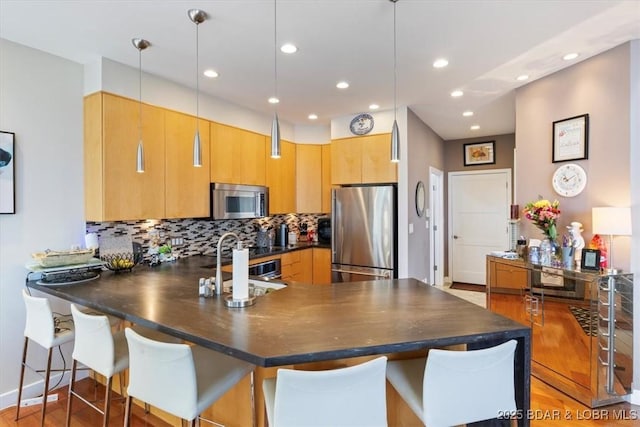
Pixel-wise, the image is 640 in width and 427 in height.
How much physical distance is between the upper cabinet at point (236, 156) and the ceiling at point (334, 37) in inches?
20.1

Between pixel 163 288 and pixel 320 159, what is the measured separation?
3206 mm

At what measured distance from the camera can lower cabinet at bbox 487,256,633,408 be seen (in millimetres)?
2383

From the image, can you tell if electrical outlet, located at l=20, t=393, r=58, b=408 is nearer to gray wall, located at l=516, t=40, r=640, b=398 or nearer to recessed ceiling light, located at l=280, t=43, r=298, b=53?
recessed ceiling light, located at l=280, t=43, r=298, b=53

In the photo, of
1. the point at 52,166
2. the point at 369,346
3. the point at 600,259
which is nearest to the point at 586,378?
the point at 600,259

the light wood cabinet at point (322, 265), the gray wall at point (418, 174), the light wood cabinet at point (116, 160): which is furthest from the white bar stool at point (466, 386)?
the light wood cabinet at point (322, 265)

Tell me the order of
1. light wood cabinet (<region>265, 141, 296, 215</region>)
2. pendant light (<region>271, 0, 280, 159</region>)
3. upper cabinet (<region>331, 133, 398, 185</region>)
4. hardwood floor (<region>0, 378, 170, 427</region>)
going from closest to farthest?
pendant light (<region>271, 0, 280, 159</region>), hardwood floor (<region>0, 378, 170, 427</region>), upper cabinet (<region>331, 133, 398, 185</region>), light wood cabinet (<region>265, 141, 296, 215</region>)

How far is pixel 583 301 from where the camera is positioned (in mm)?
2463

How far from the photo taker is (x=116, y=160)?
2746 mm

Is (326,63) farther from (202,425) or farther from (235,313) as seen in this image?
(202,425)

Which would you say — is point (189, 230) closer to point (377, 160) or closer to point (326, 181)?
point (326, 181)

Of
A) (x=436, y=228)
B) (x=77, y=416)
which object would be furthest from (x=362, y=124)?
(x=77, y=416)

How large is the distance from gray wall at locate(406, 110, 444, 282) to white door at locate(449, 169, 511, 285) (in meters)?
1.00

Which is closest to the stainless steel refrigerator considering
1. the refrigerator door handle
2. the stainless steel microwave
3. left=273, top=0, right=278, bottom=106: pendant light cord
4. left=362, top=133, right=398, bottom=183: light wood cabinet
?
the refrigerator door handle

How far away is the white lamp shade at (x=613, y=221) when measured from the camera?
2.39 meters
